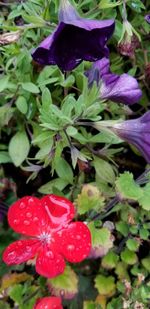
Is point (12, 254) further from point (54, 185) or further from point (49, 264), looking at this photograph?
point (54, 185)

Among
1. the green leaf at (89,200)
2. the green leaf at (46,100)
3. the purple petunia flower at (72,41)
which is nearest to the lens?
the purple petunia flower at (72,41)

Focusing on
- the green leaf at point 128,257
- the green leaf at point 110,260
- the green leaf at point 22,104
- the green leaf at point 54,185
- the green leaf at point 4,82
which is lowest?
the green leaf at point 128,257

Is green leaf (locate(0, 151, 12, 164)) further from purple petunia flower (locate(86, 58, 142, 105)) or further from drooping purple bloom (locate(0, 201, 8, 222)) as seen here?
purple petunia flower (locate(86, 58, 142, 105))

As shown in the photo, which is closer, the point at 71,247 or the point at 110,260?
the point at 71,247

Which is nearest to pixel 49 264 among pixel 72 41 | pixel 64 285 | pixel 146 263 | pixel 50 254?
pixel 50 254

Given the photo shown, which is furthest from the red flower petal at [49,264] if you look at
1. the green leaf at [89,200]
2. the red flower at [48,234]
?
the green leaf at [89,200]

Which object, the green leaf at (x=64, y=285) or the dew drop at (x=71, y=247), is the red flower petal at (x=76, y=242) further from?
the green leaf at (x=64, y=285)
